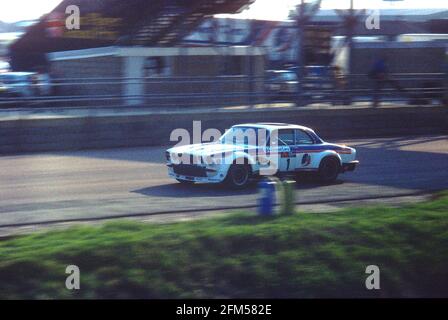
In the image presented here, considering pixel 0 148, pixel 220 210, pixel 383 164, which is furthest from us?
pixel 0 148

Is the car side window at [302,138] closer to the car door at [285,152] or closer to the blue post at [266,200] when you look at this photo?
the car door at [285,152]

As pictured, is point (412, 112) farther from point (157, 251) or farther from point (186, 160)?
point (157, 251)

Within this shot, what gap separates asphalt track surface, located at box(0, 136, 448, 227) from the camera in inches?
443

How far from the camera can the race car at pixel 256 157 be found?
13086 mm

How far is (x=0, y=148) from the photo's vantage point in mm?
19547

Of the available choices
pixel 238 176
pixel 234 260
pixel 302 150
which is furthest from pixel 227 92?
pixel 234 260

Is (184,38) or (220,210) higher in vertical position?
(184,38)

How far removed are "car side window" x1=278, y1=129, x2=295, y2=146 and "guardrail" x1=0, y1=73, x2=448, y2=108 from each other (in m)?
8.80

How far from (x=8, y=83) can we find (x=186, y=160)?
1237 cm

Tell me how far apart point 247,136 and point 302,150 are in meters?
1.09

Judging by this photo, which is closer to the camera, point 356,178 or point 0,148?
point 356,178

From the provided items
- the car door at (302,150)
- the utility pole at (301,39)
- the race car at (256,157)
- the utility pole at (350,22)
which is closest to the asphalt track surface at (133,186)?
the race car at (256,157)
